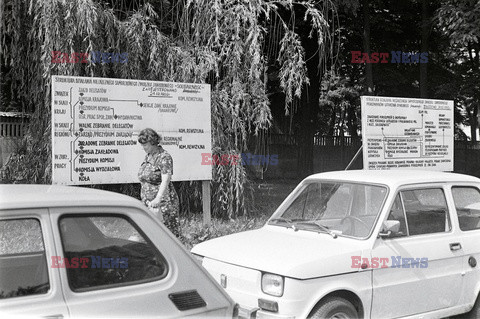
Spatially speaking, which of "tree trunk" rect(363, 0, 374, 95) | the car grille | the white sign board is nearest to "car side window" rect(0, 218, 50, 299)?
the car grille

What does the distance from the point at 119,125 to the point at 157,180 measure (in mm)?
1788

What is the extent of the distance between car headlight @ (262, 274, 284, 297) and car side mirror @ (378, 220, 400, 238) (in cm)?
119

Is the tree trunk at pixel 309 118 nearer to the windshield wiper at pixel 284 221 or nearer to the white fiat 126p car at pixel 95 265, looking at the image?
the windshield wiper at pixel 284 221

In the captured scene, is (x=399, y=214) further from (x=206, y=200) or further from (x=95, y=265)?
(x=206, y=200)

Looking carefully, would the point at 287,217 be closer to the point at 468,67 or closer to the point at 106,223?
the point at 106,223

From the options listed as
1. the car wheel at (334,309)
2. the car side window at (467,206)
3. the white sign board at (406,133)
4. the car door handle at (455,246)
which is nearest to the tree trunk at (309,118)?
the white sign board at (406,133)

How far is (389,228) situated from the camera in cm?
536

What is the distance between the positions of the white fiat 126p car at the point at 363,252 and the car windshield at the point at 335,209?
11 millimetres

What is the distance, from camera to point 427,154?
12406 mm

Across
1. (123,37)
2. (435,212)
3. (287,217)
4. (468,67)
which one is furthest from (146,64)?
(468,67)

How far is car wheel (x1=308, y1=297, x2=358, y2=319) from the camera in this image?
15.5 ft

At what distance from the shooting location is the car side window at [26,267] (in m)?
2.74

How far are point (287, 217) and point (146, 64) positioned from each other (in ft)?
17.9
